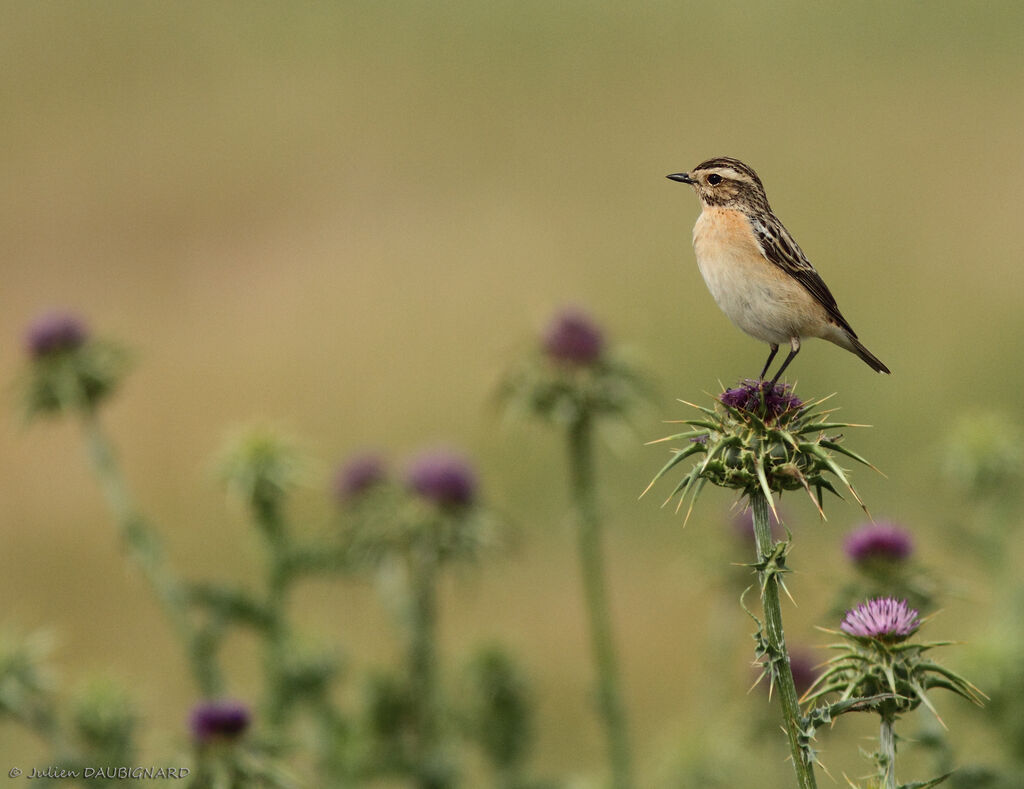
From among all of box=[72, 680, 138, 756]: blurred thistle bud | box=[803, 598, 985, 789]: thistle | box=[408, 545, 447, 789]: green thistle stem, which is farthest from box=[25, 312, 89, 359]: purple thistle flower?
box=[803, 598, 985, 789]: thistle

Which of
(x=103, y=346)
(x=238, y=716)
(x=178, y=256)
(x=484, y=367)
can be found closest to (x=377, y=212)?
(x=178, y=256)

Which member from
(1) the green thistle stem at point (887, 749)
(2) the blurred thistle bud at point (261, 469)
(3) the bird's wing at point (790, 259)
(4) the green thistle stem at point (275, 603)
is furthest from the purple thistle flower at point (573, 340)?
(1) the green thistle stem at point (887, 749)

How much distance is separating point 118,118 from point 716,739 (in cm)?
3051

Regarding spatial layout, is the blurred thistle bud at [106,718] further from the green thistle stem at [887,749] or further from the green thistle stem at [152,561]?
the green thistle stem at [887,749]

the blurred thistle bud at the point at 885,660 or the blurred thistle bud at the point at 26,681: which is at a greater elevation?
the blurred thistle bud at the point at 26,681

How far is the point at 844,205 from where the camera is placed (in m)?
29.0

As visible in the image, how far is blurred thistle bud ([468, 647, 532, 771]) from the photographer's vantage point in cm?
959

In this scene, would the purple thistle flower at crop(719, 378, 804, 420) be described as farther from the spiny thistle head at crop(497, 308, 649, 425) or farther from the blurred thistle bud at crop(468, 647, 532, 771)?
the blurred thistle bud at crop(468, 647, 532, 771)

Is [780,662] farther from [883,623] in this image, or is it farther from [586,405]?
[586,405]

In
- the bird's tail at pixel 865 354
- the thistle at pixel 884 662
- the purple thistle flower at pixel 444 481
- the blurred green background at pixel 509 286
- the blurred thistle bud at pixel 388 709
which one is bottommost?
the thistle at pixel 884 662

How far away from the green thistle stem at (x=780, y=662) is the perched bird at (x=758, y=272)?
2.37 m

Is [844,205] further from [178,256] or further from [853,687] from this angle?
[853,687]

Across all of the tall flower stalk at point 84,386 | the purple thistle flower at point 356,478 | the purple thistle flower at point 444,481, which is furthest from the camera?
the purple thistle flower at point 356,478

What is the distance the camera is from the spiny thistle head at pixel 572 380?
930cm
